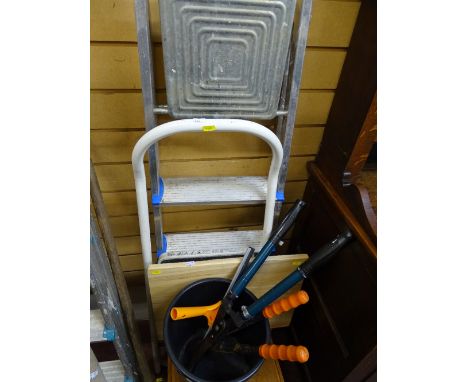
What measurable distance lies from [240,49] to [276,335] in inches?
47.2

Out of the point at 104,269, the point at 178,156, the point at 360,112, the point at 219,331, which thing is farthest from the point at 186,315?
the point at 360,112

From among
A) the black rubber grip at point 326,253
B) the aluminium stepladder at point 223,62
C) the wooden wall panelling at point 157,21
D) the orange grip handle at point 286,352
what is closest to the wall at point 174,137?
the wooden wall panelling at point 157,21

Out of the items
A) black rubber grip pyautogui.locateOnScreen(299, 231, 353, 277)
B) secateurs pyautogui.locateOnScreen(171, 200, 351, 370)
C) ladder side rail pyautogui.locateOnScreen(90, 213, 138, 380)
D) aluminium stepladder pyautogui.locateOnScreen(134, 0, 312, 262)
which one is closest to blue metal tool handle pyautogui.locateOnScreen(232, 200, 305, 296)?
secateurs pyautogui.locateOnScreen(171, 200, 351, 370)

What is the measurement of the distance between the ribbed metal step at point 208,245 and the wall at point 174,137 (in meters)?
0.15

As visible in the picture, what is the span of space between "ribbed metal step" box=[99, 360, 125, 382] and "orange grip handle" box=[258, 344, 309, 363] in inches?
16.9

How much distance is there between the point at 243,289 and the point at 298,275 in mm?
179

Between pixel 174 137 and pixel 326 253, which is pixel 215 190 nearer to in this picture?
pixel 174 137

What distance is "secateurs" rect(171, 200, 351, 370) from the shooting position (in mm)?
850

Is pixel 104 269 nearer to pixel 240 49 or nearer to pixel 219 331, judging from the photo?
pixel 219 331

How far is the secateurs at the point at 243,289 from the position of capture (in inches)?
33.5

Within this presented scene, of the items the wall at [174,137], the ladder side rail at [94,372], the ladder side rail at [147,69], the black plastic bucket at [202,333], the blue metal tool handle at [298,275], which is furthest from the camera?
the black plastic bucket at [202,333]

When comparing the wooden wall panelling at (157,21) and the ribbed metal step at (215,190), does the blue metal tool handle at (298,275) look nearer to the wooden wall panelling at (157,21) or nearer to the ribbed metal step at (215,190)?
the ribbed metal step at (215,190)

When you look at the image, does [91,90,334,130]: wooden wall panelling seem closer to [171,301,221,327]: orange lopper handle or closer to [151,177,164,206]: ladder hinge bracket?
[151,177,164,206]: ladder hinge bracket
